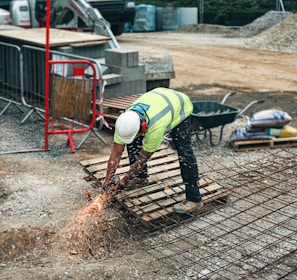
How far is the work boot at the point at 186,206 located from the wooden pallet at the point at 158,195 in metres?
0.07

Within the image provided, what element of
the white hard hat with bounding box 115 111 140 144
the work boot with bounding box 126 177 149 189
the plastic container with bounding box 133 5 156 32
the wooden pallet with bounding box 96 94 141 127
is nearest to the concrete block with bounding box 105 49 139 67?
the wooden pallet with bounding box 96 94 141 127

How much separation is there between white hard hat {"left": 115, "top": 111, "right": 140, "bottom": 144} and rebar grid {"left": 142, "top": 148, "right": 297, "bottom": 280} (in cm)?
116

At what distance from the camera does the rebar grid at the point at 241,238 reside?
5.71m

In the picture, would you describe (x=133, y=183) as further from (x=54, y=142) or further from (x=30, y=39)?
(x=30, y=39)

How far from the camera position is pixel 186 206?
677 centimetres

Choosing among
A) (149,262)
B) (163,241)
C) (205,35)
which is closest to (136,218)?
(163,241)

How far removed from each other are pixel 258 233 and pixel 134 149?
1702 mm


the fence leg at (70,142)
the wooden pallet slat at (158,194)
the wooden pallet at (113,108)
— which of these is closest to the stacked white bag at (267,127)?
the wooden pallet slat at (158,194)

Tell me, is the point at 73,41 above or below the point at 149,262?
above

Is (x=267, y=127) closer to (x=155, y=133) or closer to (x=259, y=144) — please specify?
(x=259, y=144)

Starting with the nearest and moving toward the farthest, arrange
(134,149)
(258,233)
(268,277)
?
(268,277) → (258,233) → (134,149)

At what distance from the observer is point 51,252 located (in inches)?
234

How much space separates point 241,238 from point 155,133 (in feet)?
4.90

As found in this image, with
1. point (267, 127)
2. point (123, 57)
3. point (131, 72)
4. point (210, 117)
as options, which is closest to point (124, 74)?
point (131, 72)
